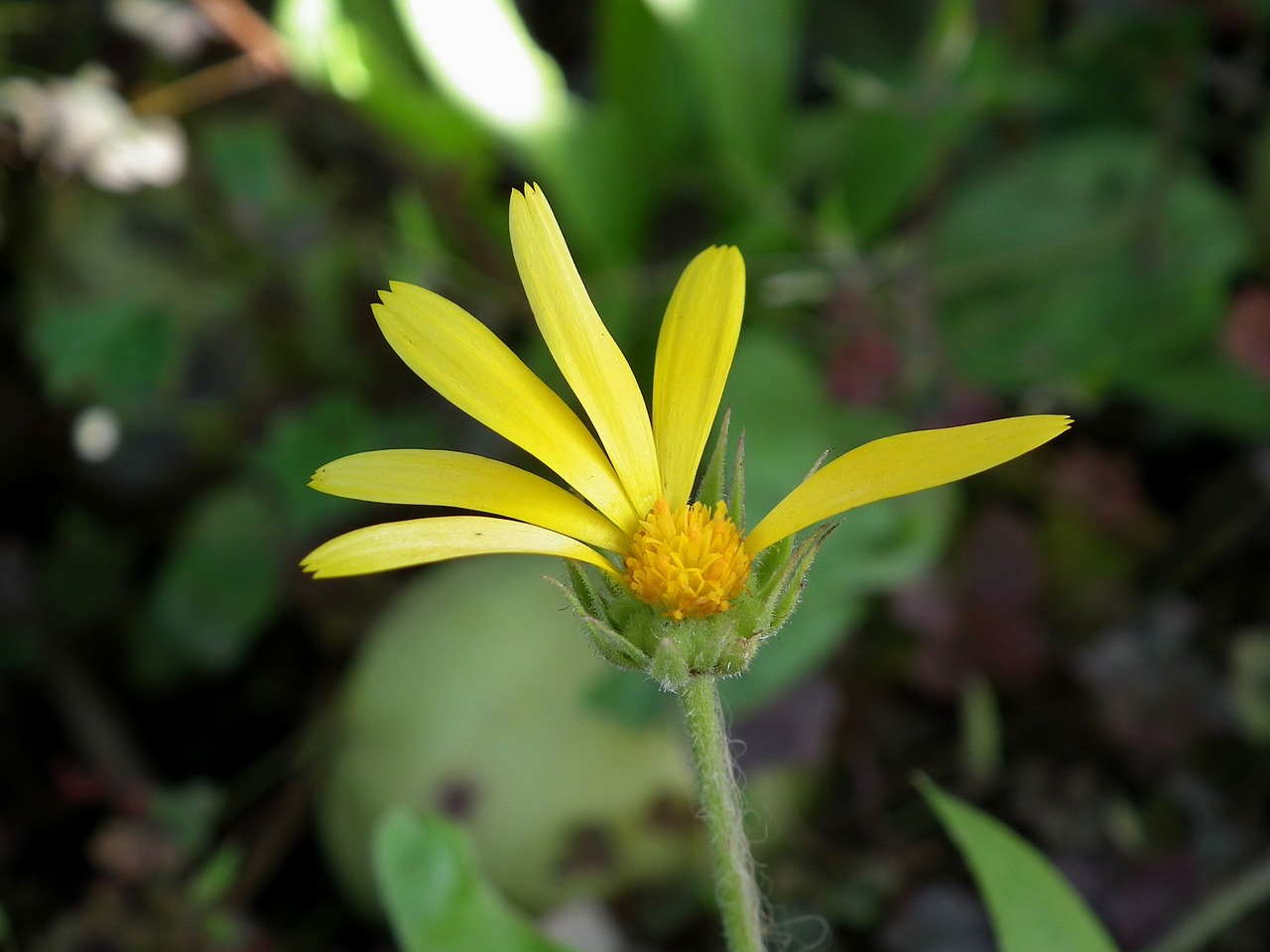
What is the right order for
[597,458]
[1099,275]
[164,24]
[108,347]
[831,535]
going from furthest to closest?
[164,24] → [1099,275] → [108,347] → [831,535] → [597,458]

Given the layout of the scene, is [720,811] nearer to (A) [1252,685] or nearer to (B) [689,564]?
(B) [689,564]

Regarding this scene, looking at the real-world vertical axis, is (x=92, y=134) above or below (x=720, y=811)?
above

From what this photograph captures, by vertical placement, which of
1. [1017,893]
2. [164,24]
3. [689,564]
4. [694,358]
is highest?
[164,24]

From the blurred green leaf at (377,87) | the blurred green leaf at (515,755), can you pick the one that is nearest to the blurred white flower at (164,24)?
the blurred green leaf at (377,87)

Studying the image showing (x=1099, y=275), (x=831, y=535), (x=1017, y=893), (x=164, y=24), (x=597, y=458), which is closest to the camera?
(x=597, y=458)

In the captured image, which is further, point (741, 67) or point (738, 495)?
point (741, 67)

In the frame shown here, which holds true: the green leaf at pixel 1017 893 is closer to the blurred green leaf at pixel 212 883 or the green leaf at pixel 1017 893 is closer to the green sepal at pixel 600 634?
the green sepal at pixel 600 634

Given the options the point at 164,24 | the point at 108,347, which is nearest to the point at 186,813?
the point at 108,347

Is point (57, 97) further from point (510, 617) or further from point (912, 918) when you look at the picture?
point (912, 918)
